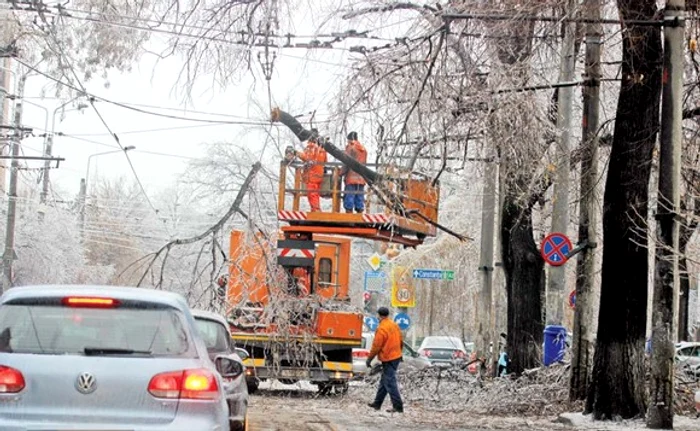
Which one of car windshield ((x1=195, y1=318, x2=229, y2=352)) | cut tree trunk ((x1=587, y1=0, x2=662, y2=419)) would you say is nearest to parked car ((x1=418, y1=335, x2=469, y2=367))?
cut tree trunk ((x1=587, y1=0, x2=662, y2=419))

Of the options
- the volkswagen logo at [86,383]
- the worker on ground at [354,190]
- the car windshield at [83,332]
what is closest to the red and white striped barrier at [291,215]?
the worker on ground at [354,190]

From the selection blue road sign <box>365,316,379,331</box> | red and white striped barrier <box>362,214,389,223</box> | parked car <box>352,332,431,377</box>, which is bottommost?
parked car <box>352,332,431,377</box>

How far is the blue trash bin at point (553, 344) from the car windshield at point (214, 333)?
399 inches

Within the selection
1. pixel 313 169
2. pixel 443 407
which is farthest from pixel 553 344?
pixel 313 169

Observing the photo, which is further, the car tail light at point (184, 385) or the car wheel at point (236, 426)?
the car wheel at point (236, 426)

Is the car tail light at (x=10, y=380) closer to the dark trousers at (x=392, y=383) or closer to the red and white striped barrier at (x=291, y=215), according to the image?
the dark trousers at (x=392, y=383)

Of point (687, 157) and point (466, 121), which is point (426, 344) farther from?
point (466, 121)

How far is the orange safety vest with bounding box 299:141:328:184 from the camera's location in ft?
61.6

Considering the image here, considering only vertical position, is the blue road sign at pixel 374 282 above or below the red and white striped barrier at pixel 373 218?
below

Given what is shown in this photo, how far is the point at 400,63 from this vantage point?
49.3 ft

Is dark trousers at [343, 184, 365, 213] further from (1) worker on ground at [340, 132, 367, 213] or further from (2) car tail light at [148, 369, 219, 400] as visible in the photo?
(2) car tail light at [148, 369, 219, 400]

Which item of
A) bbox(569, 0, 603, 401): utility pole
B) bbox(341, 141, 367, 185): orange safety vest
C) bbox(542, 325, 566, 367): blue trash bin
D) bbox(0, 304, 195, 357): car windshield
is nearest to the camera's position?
bbox(0, 304, 195, 357): car windshield

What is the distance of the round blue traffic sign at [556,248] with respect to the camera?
19.9 metres

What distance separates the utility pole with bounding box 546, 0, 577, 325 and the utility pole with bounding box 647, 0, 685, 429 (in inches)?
121
